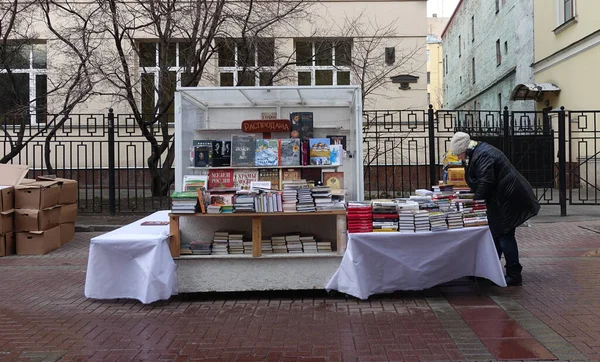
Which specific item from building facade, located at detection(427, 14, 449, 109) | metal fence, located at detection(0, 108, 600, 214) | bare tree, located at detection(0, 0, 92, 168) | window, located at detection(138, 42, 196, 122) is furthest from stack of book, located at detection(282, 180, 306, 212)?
building facade, located at detection(427, 14, 449, 109)

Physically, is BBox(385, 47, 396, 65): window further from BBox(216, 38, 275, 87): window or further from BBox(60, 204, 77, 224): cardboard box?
BBox(60, 204, 77, 224): cardboard box

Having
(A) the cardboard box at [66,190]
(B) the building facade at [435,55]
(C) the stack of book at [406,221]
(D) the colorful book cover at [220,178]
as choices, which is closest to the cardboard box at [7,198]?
(A) the cardboard box at [66,190]

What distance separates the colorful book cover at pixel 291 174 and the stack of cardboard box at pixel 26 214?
445 cm

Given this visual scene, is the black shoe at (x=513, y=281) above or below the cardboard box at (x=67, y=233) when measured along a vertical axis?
below

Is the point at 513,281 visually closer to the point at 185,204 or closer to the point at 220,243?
the point at 220,243

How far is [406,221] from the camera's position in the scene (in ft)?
16.9

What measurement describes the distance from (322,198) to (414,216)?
976mm

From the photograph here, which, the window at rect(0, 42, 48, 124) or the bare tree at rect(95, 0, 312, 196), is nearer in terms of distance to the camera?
the bare tree at rect(95, 0, 312, 196)

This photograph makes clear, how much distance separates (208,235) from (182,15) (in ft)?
19.8

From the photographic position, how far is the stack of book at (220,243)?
5426 millimetres

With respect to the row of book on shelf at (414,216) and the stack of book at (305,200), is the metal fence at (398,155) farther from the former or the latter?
the stack of book at (305,200)

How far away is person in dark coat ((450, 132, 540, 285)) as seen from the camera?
217 inches

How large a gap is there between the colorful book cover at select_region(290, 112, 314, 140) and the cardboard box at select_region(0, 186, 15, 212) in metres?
4.90

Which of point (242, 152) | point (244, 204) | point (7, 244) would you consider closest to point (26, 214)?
point (7, 244)
